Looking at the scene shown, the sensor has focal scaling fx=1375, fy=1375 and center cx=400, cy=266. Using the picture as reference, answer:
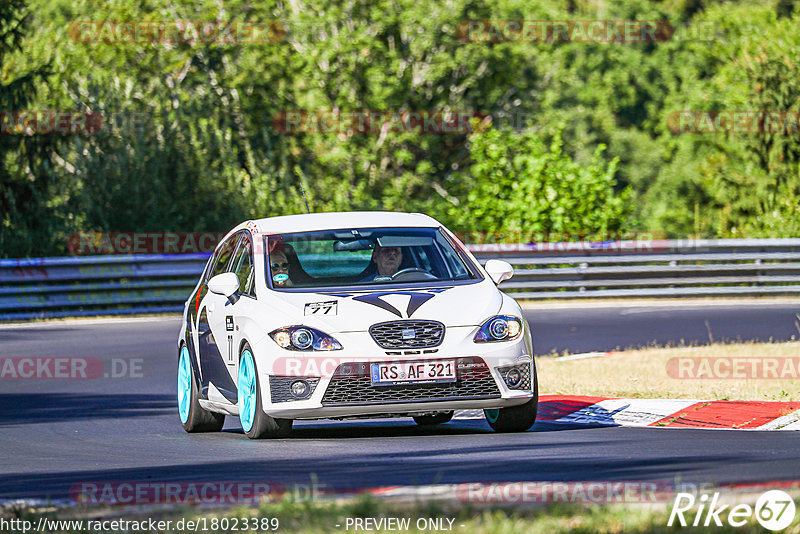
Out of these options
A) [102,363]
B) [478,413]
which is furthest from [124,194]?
[478,413]

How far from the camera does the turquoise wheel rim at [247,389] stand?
9.45 metres

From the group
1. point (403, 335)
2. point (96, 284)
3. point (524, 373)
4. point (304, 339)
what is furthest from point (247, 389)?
point (96, 284)

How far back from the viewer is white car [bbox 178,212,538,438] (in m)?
9.15

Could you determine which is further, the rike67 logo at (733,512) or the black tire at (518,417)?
the black tire at (518,417)

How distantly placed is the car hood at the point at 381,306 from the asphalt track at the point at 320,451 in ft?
2.75

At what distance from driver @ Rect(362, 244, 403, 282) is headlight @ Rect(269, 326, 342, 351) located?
46.4 inches

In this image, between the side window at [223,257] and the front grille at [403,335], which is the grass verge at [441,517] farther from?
the side window at [223,257]

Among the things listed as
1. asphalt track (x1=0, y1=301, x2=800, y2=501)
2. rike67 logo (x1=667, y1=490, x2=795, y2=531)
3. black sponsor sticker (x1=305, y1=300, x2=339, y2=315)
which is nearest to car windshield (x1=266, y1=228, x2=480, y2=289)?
black sponsor sticker (x1=305, y1=300, x2=339, y2=315)

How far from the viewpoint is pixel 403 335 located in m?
9.17

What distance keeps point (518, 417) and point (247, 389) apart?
194cm

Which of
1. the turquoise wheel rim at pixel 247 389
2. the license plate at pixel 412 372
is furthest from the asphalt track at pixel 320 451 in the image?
the license plate at pixel 412 372

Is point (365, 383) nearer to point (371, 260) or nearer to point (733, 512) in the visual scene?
point (371, 260)

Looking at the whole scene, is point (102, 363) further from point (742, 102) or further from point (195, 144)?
point (742, 102)

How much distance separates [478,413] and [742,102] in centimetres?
3016
